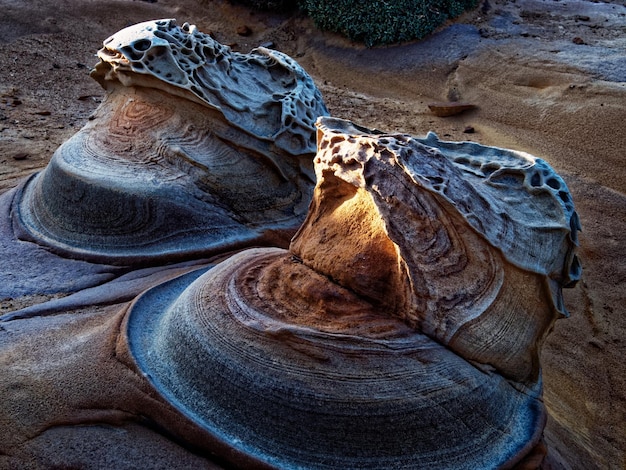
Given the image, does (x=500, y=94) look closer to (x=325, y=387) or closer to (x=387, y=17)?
(x=387, y=17)

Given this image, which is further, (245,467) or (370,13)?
(370,13)

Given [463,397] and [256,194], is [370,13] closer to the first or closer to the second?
[256,194]

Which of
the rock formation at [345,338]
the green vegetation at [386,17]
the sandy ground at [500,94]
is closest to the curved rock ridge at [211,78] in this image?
the rock formation at [345,338]

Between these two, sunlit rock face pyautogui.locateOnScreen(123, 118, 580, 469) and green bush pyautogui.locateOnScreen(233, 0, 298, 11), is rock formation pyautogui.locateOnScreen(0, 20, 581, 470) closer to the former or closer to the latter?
sunlit rock face pyautogui.locateOnScreen(123, 118, 580, 469)

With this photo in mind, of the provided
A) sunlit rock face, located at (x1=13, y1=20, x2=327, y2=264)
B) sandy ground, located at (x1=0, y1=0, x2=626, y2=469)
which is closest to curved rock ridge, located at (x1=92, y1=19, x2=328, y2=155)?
sunlit rock face, located at (x1=13, y1=20, x2=327, y2=264)

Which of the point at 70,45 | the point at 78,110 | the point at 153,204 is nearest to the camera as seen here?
the point at 153,204

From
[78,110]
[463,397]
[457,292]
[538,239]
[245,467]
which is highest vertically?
[538,239]

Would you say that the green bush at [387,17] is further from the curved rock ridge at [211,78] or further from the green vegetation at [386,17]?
the curved rock ridge at [211,78]

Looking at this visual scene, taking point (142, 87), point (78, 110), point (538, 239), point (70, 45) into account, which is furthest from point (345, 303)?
point (70, 45)
